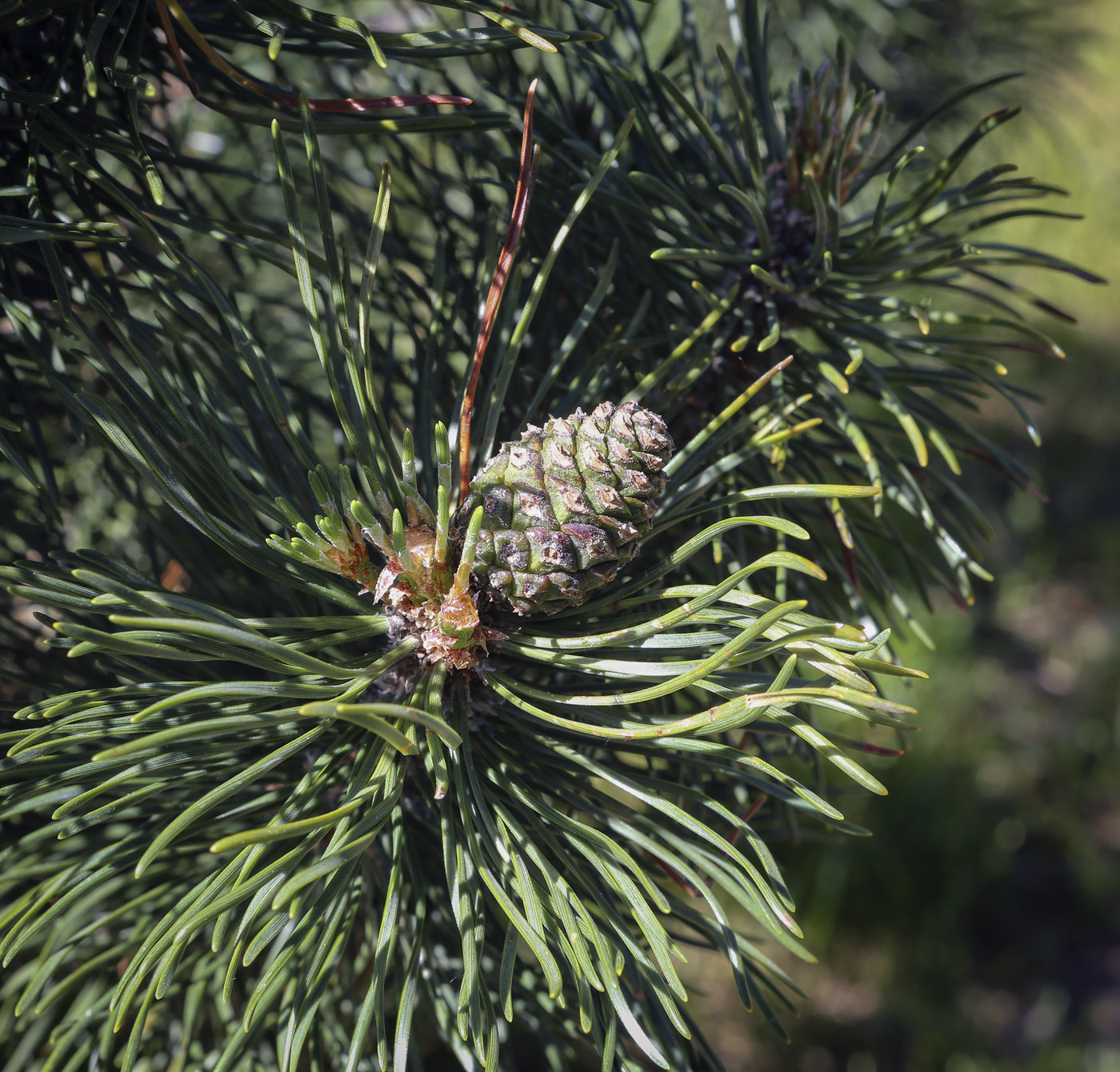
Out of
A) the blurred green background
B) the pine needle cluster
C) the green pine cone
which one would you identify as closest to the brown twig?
the pine needle cluster

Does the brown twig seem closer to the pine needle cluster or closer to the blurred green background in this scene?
the pine needle cluster

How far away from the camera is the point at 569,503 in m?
0.31

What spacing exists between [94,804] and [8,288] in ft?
0.69

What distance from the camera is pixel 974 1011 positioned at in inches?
47.6

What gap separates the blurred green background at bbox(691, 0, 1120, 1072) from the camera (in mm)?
1143

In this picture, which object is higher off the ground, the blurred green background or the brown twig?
the brown twig

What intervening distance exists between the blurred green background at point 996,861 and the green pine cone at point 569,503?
95cm

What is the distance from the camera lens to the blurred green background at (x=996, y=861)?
114 centimetres

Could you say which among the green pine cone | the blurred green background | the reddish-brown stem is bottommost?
the blurred green background

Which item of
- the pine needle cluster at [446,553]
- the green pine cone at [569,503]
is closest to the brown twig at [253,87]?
the pine needle cluster at [446,553]

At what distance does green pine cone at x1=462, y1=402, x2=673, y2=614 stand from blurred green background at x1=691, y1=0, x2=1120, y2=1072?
37.3 inches

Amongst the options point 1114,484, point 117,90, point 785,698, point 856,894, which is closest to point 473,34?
point 117,90

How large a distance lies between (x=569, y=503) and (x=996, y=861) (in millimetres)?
1229

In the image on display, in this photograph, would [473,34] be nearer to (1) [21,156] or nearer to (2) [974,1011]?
(1) [21,156]
